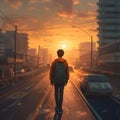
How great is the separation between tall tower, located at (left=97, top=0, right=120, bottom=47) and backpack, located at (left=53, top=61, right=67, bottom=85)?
171675 mm

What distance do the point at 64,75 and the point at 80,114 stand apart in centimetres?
207

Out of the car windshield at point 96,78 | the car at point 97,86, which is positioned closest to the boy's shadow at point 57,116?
the car at point 97,86

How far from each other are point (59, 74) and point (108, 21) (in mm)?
179421

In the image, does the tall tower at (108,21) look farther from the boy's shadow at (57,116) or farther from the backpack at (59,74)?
the backpack at (59,74)

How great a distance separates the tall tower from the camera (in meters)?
184

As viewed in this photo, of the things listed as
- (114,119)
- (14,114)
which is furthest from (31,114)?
(114,119)

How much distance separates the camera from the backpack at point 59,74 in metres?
12.5

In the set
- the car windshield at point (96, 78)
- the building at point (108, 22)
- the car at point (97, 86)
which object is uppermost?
the building at point (108, 22)

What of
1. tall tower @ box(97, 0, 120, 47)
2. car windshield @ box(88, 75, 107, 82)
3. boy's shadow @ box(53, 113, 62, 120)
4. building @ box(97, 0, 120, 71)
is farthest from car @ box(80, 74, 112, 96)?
tall tower @ box(97, 0, 120, 47)

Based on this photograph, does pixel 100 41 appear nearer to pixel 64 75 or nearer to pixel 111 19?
pixel 111 19

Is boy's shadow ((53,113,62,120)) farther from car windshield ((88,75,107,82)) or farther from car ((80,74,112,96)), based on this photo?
car windshield ((88,75,107,82))

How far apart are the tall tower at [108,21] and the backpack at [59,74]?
171675mm

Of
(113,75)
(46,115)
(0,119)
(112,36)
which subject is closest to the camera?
(0,119)

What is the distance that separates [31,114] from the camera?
1341 centimetres
